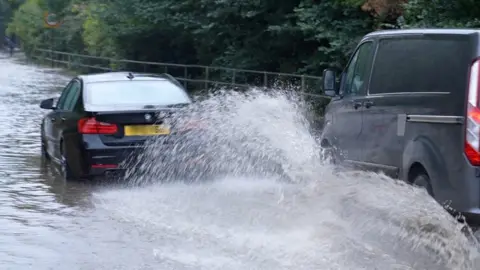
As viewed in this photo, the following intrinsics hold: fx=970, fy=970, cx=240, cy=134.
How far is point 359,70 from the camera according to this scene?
405 inches

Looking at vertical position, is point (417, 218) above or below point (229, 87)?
above

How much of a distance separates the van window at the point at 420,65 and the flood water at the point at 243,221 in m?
0.92

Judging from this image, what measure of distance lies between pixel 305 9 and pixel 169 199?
14.7m

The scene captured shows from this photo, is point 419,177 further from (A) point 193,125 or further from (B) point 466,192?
(A) point 193,125

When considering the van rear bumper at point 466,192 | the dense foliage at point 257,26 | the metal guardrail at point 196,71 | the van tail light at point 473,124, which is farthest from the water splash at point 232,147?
the metal guardrail at point 196,71

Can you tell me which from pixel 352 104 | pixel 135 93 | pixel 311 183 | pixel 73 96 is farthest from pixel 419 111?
pixel 73 96

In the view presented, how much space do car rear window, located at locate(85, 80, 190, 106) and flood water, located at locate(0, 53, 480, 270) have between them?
1.76 ft

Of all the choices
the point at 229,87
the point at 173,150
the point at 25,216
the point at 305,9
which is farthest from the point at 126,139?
the point at 229,87

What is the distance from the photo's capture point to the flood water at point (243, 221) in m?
8.05

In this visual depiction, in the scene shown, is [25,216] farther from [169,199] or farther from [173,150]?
[173,150]

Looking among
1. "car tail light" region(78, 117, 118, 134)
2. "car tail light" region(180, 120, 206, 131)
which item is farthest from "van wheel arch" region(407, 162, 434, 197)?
"car tail light" region(78, 117, 118, 134)

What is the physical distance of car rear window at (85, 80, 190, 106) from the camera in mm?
13070

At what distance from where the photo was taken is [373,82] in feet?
31.8

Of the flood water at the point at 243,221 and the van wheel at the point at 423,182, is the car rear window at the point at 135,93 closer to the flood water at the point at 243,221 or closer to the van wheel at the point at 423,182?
the flood water at the point at 243,221
